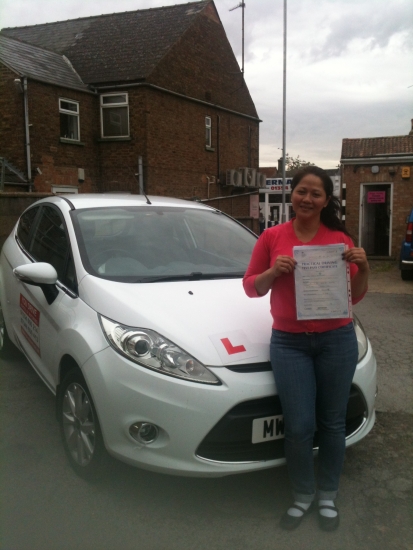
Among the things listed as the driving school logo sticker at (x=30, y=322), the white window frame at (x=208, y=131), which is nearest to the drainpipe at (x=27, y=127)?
the white window frame at (x=208, y=131)

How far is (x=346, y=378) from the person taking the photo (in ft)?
8.66

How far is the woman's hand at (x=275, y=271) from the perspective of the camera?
2.54 m

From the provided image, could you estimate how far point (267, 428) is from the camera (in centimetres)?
267

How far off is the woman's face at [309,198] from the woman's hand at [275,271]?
10.1 inches

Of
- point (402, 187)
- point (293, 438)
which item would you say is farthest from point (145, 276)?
point (402, 187)

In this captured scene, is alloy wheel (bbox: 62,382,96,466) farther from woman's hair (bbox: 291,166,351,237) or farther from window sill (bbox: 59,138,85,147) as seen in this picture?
window sill (bbox: 59,138,85,147)

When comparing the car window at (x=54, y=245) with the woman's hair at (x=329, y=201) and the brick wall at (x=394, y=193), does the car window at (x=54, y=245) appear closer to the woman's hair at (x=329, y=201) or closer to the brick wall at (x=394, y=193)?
the woman's hair at (x=329, y=201)

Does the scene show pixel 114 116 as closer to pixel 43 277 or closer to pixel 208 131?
pixel 208 131

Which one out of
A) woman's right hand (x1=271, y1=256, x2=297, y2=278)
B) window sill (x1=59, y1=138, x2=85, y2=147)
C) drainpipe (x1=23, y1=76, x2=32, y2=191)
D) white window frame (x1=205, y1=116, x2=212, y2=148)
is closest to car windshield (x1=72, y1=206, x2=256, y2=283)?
woman's right hand (x1=271, y1=256, x2=297, y2=278)

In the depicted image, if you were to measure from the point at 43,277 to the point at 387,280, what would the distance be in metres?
9.11

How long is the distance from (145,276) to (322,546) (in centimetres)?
180

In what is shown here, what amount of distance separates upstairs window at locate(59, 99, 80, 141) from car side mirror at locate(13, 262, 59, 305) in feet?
53.1

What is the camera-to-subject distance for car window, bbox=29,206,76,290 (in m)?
3.55

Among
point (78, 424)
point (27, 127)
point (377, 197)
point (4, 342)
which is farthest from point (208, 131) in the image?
point (78, 424)
